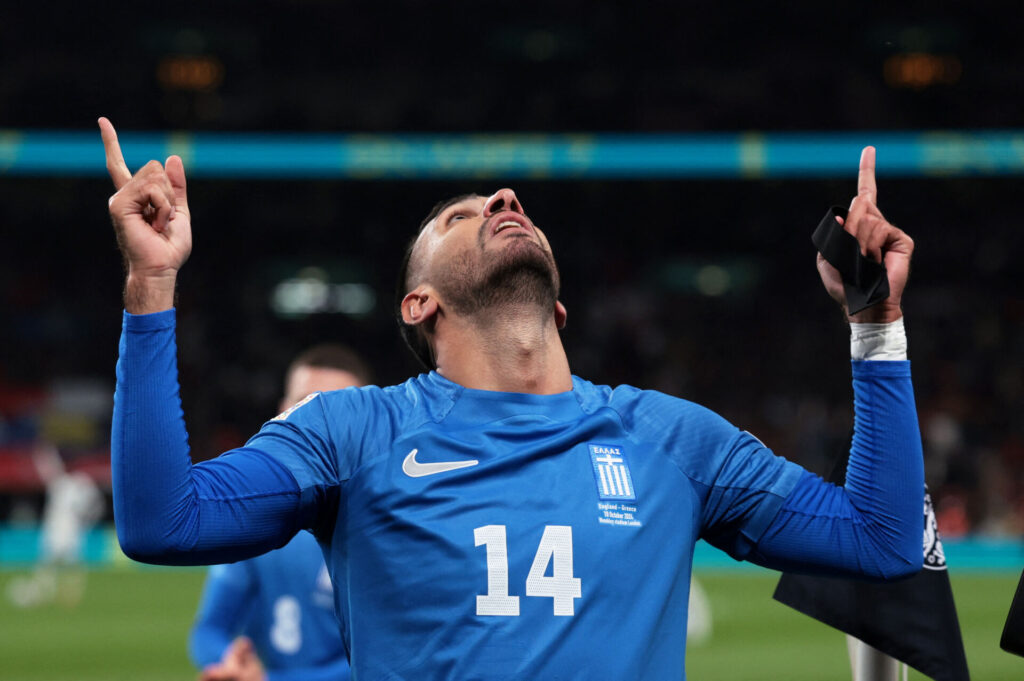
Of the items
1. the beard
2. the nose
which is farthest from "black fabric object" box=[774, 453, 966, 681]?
the nose

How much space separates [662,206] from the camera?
2188cm

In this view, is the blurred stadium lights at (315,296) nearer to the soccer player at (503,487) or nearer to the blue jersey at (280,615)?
the blue jersey at (280,615)

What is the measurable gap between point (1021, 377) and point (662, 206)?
7162mm

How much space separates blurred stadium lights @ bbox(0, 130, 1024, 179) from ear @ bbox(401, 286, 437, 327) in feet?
48.1

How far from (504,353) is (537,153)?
49.1 feet

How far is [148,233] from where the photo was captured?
1837mm

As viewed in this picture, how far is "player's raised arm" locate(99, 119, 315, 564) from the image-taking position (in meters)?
Answer: 1.73

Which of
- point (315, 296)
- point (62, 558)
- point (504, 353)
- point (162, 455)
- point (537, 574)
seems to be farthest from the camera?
point (315, 296)

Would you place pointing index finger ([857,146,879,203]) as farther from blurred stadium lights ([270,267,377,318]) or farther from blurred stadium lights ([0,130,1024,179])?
blurred stadium lights ([270,267,377,318])

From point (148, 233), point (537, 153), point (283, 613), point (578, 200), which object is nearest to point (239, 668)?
point (283, 613)

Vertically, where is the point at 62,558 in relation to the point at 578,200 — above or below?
below

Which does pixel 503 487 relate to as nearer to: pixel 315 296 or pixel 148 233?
pixel 148 233

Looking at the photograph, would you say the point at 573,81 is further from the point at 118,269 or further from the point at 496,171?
the point at 118,269

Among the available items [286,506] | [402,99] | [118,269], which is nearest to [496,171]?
[402,99]
